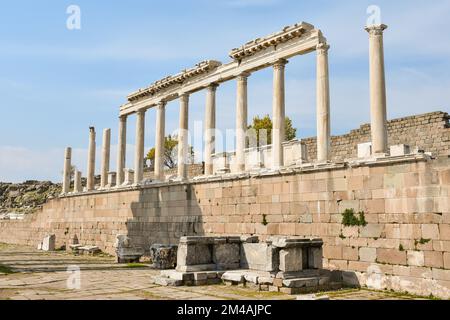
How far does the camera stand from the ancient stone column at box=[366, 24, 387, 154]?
42.3 feet

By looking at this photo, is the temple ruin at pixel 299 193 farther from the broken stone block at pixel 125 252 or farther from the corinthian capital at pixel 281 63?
the broken stone block at pixel 125 252

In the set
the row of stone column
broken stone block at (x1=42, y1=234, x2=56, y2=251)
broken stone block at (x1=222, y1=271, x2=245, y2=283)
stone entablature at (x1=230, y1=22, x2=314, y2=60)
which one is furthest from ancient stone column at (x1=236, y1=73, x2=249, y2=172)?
broken stone block at (x1=42, y1=234, x2=56, y2=251)

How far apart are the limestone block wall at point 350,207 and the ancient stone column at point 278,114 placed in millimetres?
1670

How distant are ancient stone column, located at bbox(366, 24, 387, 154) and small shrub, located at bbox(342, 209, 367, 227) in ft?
6.52

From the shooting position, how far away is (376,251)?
11383 mm

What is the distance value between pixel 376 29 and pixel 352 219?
553 centimetres

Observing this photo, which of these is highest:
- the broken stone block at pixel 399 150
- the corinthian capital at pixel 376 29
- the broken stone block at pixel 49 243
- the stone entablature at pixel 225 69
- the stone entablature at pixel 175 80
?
the stone entablature at pixel 175 80

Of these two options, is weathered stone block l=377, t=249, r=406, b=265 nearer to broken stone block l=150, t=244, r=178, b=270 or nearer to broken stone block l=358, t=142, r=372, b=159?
broken stone block l=358, t=142, r=372, b=159

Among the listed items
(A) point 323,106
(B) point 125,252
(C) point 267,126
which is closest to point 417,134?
(A) point 323,106

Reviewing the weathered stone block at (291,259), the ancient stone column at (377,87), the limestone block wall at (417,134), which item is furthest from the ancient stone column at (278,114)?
the limestone block wall at (417,134)

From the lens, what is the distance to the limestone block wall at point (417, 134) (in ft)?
60.1
